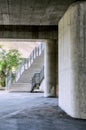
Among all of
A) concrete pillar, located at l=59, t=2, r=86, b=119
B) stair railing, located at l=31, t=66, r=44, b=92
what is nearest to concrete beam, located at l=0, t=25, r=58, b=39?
stair railing, located at l=31, t=66, r=44, b=92

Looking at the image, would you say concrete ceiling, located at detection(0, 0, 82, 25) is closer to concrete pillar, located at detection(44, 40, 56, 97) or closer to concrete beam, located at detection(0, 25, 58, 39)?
concrete beam, located at detection(0, 25, 58, 39)

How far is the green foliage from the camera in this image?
44719 millimetres

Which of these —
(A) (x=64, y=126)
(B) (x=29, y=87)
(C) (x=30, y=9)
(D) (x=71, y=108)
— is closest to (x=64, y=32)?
(C) (x=30, y=9)

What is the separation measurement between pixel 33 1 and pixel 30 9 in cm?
158

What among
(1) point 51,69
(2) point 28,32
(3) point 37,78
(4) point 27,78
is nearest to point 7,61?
(4) point 27,78

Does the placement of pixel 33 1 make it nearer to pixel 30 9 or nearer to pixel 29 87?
pixel 30 9

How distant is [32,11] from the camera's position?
15.8 metres

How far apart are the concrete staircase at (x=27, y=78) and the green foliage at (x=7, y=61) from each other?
9187 millimetres

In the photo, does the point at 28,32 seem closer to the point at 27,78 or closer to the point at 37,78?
the point at 37,78

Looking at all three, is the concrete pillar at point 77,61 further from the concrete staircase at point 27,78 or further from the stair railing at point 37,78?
the concrete staircase at point 27,78

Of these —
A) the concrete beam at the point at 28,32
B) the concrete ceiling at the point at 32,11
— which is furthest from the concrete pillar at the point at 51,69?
the concrete ceiling at the point at 32,11

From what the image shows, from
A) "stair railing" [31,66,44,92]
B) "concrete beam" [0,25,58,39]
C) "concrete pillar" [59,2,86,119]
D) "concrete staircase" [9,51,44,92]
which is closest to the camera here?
"concrete pillar" [59,2,86,119]

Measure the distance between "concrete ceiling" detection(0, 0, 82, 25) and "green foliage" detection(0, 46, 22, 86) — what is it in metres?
25.3

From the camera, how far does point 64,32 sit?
15.7 m
